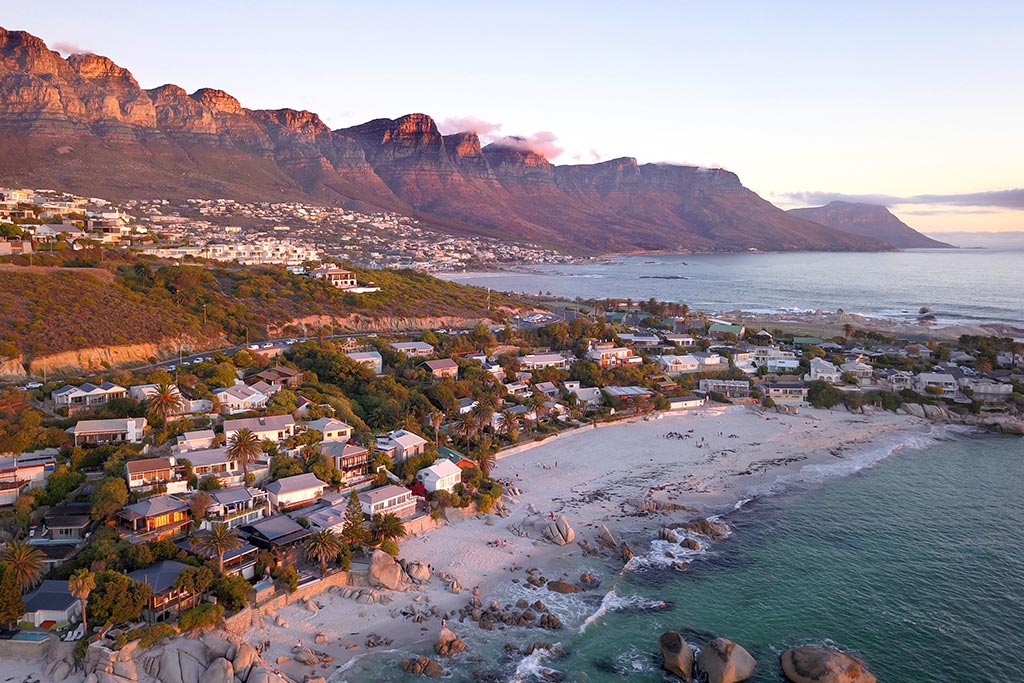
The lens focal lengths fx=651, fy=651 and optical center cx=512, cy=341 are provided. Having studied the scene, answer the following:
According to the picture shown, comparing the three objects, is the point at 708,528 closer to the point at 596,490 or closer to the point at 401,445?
the point at 596,490

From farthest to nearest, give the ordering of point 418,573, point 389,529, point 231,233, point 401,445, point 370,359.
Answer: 1. point 231,233
2. point 370,359
3. point 401,445
4. point 389,529
5. point 418,573

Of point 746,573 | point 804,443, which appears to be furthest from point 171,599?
point 804,443

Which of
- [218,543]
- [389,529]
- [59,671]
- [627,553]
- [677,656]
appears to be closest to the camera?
[59,671]

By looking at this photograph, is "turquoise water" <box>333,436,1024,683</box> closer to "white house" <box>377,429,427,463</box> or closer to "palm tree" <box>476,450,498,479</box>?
"palm tree" <box>476,450,498,479</box>

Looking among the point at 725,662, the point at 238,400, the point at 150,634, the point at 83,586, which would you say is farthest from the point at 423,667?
the point at 238,400

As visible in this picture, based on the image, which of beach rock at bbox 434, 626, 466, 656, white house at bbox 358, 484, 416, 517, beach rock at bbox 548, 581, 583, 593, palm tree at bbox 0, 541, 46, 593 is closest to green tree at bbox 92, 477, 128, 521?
palm tree at bbox 0, 541, 46, 593

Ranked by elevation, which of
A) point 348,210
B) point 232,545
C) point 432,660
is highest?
point 348,210

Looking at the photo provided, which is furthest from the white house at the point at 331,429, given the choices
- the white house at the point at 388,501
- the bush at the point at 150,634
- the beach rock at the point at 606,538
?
the bush at the point at 150,634

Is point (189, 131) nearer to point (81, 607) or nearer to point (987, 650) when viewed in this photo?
point (81, 607)
